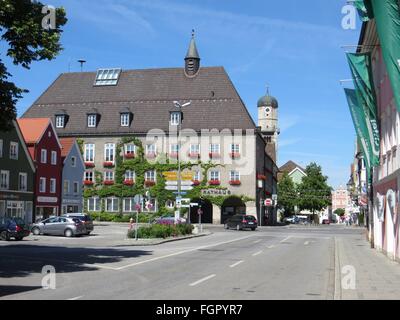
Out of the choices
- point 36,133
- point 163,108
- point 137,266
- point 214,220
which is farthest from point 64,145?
point 137,266

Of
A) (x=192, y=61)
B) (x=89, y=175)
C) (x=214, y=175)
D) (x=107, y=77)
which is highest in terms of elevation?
(x=192, y=61)

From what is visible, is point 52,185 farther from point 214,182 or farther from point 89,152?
point 214,182

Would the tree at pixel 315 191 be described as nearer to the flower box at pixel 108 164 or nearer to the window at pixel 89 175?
the flower box at pixel 108 164

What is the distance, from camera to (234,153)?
73062 millimetres

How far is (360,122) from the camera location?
28.0 m

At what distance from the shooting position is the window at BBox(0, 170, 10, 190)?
176 feet

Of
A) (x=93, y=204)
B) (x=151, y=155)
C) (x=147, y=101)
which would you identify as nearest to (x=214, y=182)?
(x=151, y=155)

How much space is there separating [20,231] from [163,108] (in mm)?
42071

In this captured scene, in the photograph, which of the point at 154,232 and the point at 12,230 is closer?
the point at 12,230

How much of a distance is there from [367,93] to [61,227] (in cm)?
2514

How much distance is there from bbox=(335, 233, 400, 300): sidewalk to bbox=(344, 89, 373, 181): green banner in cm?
A: 486

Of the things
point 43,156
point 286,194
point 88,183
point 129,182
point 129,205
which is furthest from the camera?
point 286,194

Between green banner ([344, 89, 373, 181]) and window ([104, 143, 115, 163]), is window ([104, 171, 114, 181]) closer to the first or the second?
window ([104, 143, 115, 163])

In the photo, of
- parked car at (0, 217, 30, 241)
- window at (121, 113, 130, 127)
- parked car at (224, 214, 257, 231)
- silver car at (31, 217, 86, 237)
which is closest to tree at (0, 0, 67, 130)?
parked car at (0, 217, 30, 241)
